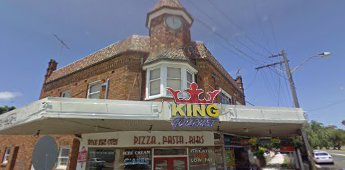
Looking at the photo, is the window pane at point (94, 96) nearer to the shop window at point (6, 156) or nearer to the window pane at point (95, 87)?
the window pane at point (95, 87)

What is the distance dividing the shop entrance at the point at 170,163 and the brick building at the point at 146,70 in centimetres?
310

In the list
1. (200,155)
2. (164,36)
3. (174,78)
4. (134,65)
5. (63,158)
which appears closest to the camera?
(200,155)

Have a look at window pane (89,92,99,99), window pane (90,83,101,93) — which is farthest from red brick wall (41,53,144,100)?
window pane (89,92,99,99)

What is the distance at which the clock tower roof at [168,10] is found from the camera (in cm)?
1509

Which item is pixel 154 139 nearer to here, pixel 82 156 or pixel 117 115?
pixel 117 115

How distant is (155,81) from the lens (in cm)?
1335

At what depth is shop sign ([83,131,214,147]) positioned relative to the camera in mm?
11898

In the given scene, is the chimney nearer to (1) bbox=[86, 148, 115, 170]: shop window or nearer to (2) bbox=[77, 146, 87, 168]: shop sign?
(2) bbox=[77, 146, 87, 168]: shop sign

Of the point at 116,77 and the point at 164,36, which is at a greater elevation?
the point at 164,36

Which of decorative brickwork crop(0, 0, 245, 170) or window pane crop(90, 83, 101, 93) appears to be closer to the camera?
decorative brickwork crop(0, 0, 245, 170)

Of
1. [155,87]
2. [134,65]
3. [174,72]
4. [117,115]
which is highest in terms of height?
[134,65]

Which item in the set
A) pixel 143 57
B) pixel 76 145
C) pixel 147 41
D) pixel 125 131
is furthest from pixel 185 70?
pixel 76 145

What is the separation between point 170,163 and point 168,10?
9.45 meters

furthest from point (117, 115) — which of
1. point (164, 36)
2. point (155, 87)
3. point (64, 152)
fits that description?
point (64, 152)
